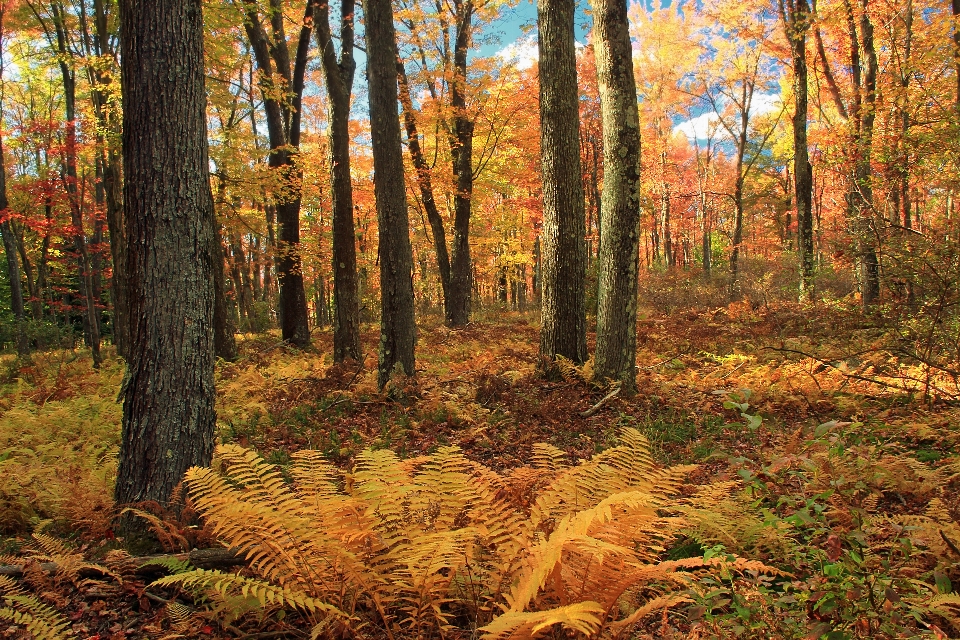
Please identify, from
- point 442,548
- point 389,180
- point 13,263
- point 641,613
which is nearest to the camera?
point 641,613

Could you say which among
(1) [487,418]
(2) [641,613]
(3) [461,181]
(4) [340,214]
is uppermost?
(3) [461,181]

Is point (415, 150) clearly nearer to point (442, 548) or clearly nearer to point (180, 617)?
point (180, 617)

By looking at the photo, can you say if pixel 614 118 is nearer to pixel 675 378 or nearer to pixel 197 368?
pixel 675 378

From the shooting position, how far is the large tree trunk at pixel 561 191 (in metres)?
7.23

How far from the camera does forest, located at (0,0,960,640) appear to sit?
7.41 feet

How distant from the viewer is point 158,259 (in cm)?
340

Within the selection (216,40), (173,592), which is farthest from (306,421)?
(216,40)

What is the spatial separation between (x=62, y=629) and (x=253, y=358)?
9.66 meters

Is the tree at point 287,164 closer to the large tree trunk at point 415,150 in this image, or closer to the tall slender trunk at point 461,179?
the large tree trunk at point 415,150

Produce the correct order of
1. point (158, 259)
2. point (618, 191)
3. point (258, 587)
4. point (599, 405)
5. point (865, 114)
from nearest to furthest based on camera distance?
point (258, 587) < point (158, 259) < point (599, 405) < point (618, 191) < point (865, 114)

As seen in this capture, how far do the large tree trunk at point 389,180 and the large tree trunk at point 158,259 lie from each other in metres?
3.80

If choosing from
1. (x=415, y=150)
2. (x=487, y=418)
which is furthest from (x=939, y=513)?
(x=415, y=150)

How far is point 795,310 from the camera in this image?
12719 millimetres

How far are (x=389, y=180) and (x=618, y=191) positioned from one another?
3237 millimetres
